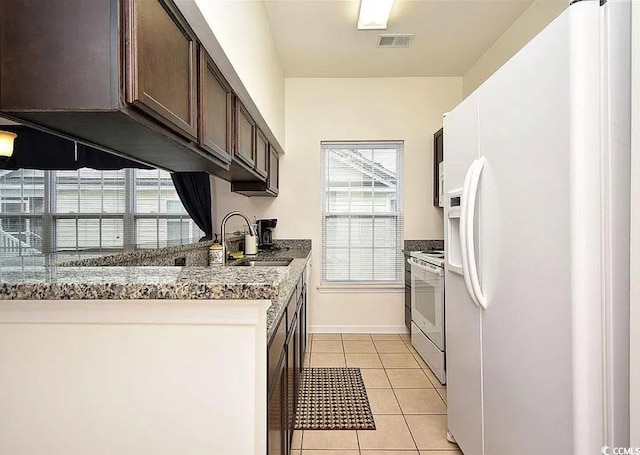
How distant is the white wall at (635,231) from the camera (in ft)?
3.03

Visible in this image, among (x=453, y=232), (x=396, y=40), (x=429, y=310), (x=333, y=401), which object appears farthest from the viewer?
(x=396, y=40)

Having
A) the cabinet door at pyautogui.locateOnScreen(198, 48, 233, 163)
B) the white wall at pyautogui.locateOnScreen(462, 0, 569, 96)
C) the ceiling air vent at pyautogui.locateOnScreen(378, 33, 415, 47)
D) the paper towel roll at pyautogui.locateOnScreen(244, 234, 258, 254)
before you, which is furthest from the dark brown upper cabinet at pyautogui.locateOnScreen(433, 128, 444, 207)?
the cabinet door at pyautogui.locateOnScreen(198, 48, 233, 163)

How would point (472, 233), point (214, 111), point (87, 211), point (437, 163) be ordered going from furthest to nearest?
1. point (437, 163)
2. point (87, 211)
3. point (214, 111)
4. point (472, 233)

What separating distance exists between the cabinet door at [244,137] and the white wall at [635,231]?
181cm

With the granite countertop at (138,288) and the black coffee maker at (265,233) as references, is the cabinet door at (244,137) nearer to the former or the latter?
the black coffee maker at (265,233)

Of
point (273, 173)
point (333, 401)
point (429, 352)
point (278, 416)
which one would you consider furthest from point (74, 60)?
point (429, 352)

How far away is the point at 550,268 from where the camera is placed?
3.87 feet

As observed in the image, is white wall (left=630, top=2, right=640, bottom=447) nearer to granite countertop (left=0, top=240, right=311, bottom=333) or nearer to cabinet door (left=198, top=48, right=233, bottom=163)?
granite countertop (left=0, top=240, right=311, bottom=333)

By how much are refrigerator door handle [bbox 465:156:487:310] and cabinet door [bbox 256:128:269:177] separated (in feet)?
5.87

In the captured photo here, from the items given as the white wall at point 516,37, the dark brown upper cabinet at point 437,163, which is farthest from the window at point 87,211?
the white wall at point 516,37

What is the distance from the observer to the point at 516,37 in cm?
310

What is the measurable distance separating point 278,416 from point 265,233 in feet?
9.15

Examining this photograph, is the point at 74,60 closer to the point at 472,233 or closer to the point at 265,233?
the point at 472,233

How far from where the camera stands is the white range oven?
2969mm
